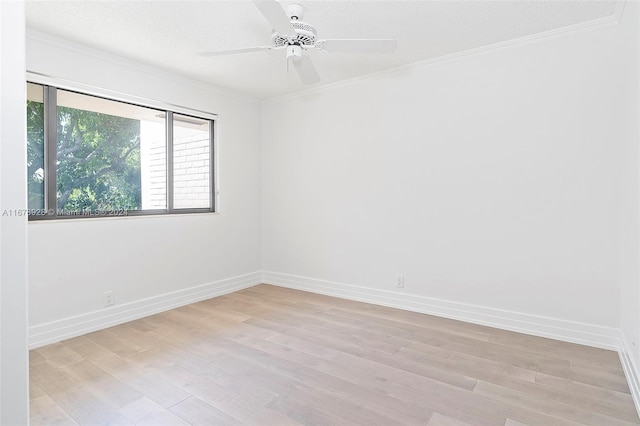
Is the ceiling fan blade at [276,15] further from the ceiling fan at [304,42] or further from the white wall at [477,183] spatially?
the white wall at [477,183]

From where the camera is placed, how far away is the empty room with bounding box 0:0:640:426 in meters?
2.06

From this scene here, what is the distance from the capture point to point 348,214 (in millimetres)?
3912

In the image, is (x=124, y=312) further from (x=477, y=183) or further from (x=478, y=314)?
(x=477, y=183)

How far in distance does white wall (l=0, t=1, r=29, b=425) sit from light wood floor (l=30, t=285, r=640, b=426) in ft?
3.81

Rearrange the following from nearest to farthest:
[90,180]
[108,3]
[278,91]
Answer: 1. [108,3]
2. [90,180]
3. [278,91]

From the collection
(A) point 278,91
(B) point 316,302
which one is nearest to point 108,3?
(A) point 278,91

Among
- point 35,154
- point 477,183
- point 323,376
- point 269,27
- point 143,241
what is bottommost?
point 323,376

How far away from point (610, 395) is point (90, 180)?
4.10 metres

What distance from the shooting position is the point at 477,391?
201 cm

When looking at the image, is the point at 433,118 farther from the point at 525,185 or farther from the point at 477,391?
the point at 477,391

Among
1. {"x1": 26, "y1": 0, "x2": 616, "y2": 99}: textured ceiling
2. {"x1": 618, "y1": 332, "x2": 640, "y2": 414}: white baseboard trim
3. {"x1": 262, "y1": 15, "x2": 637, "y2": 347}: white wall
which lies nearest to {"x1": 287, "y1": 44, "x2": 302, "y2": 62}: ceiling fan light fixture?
{"x1": 26, "y1": 0, "x2": 616, "y2": 99}: textured ceiling

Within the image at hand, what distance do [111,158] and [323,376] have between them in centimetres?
273

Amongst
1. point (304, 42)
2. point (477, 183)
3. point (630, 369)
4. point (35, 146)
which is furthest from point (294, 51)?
A: point (630, 369)

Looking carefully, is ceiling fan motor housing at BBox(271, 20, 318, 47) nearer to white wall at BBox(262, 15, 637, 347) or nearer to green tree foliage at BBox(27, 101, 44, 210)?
white wall at BBox(262, 15, 637, 347)
